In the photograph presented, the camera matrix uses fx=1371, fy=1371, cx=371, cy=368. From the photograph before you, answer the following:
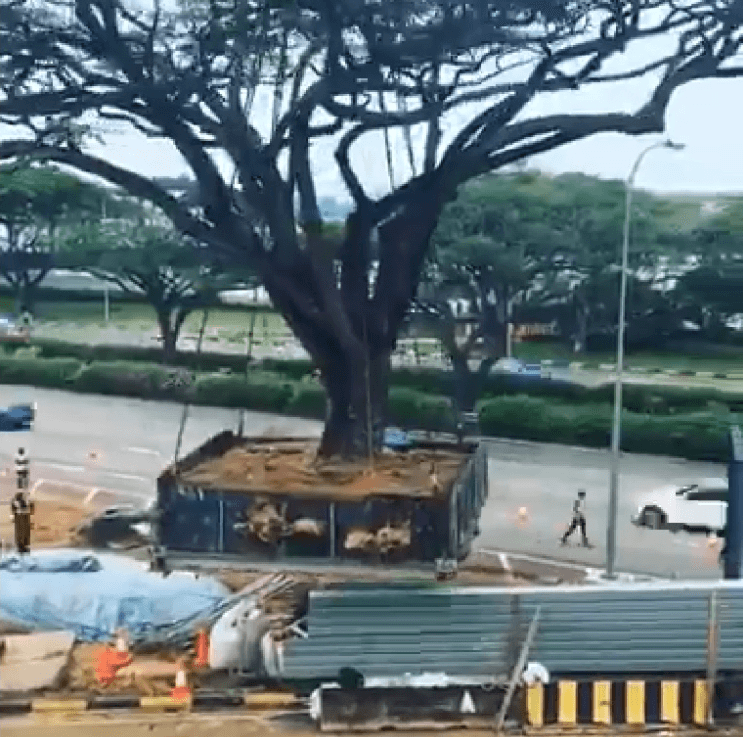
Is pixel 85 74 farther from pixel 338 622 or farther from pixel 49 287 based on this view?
pixel 338 622

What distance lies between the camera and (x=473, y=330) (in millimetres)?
8344

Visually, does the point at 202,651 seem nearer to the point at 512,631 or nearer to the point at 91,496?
the point at 512,631

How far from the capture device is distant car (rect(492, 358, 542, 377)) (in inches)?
328

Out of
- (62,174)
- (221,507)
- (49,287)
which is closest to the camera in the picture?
(221,507)

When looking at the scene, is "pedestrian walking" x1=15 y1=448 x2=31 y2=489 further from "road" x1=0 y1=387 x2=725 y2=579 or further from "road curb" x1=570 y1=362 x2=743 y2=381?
"road curb" x1=570 y1=362 x2=743 y2=381

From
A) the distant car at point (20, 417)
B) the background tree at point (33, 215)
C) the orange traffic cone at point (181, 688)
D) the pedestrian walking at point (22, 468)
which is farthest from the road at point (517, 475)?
the orange traffic cone at point (181, 688)

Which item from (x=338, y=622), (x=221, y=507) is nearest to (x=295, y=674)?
(x=338, y=622)

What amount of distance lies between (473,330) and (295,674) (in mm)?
2869

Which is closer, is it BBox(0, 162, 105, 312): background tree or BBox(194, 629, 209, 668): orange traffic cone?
BBox(194, 629, 209, 668): orange traffic cone

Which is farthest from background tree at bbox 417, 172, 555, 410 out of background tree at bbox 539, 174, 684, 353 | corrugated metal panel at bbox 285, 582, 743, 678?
corrugated metal panel at bbox 285, 582, 743, 678

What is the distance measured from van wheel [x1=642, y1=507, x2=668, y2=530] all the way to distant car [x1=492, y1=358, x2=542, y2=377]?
3.97ft

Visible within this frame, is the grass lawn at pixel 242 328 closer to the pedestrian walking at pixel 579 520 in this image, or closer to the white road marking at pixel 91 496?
the pedestrian walking at pixel 579 520

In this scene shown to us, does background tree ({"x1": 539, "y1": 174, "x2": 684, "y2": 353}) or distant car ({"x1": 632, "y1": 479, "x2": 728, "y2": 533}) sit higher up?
background tree ({"x1": 539, "y1": 174, "x2": 684, "y2": 353})

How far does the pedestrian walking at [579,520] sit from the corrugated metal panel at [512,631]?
7.96 ft
